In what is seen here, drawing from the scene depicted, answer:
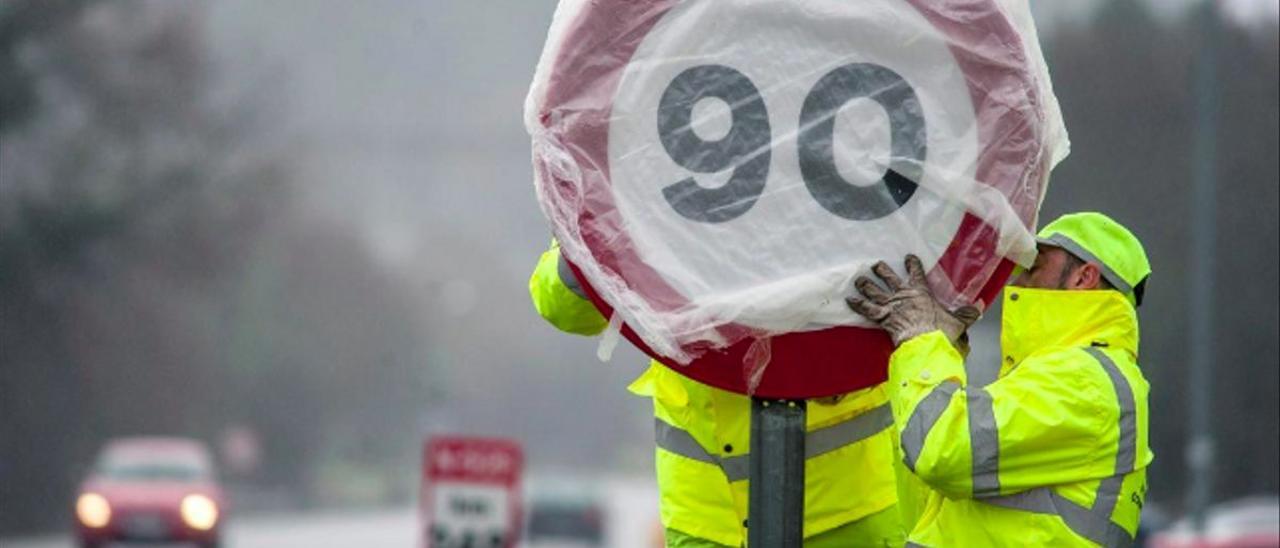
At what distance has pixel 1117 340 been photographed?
484cm

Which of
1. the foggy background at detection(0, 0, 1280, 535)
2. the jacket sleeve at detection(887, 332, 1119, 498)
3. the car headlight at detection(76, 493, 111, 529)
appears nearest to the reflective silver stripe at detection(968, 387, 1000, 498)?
the jacket sleeve at detection(887, 332, 1119, 498)

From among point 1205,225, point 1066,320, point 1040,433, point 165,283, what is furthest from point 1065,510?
point 165,283

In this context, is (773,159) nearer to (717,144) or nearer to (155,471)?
(717,144)

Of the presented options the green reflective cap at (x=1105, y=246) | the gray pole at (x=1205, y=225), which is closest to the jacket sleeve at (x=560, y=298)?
the green reflective cap at (x=1105, y=246)

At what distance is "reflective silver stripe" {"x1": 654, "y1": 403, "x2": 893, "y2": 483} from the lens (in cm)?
521

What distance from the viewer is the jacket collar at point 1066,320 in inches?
190

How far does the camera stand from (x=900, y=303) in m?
4.13

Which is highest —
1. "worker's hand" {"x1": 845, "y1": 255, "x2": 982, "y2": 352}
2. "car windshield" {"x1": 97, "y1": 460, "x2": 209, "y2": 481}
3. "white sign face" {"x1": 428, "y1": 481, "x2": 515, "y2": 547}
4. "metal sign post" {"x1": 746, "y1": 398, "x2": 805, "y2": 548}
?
"car windshield" {"x1": 97, "y1": 460, "x2": 209, "y2": 481}

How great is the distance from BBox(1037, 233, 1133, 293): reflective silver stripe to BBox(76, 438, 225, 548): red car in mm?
27266

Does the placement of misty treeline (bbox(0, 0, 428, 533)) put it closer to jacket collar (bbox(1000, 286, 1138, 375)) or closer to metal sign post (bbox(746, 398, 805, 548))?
jacket collar (bbox(1000, 286, 1138, 375))

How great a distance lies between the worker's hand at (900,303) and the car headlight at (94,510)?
95.0 feet

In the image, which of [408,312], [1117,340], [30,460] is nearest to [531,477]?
[408,312]

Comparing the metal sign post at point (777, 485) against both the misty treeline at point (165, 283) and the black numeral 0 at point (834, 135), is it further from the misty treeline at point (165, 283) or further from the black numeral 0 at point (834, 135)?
the misty treeline at point (165, 283)

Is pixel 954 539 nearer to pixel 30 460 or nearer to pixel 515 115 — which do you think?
pixel 30 460
